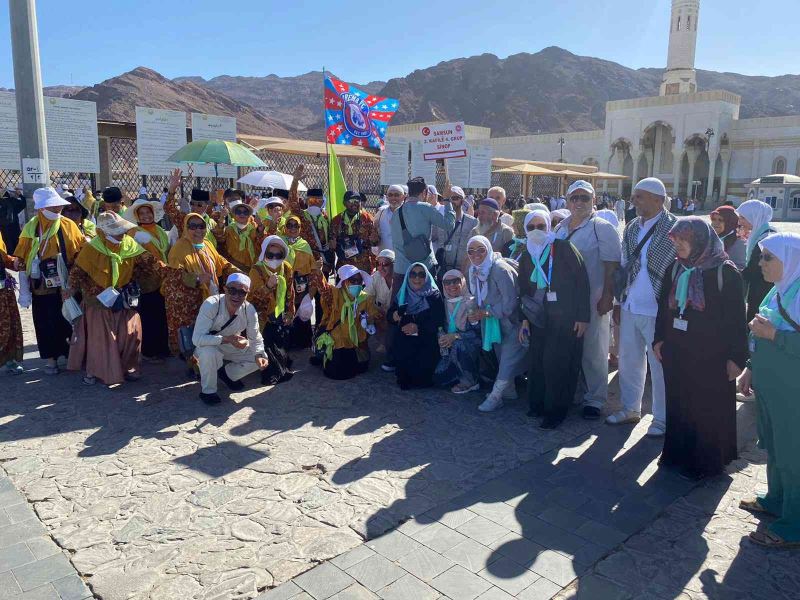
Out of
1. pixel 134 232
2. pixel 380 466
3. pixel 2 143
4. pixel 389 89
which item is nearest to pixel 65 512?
pixel 380 466

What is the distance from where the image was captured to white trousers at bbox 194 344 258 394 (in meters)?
4.70

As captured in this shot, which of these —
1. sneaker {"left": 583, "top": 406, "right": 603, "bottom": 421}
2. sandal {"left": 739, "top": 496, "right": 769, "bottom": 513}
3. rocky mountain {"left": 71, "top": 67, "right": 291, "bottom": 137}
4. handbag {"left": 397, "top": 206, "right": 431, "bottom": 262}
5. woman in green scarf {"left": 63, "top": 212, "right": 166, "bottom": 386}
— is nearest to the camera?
sandal {"left": 739, "top": 496, "right": 769, "bottom": 513}

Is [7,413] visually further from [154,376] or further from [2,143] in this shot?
[2,143]

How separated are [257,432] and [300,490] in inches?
36.1

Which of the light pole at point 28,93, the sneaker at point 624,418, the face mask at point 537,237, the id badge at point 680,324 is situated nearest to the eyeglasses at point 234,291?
the face mask at point 537,237

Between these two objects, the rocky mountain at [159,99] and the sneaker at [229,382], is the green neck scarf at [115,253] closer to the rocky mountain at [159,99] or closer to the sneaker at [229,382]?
the sneaker at [229,382]

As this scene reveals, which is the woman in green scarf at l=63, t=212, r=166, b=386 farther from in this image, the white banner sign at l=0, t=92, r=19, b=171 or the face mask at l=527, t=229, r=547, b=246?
the white banner sign at l=0, t=92, r=19, b=171

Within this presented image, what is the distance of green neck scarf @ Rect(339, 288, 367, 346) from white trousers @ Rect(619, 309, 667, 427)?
7.40ft

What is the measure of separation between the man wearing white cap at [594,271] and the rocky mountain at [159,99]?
68032 millimetres

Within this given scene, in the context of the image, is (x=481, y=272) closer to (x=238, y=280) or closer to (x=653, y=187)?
(x=653, y=187)

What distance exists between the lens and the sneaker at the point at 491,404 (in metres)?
4.60

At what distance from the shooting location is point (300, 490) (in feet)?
11.2

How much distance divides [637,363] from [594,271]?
28.1 inches

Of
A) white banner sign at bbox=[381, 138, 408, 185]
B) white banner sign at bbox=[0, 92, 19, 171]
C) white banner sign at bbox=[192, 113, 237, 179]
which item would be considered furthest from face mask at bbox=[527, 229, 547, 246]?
white banner sign at bbox=[381, 138, 408, 185]
